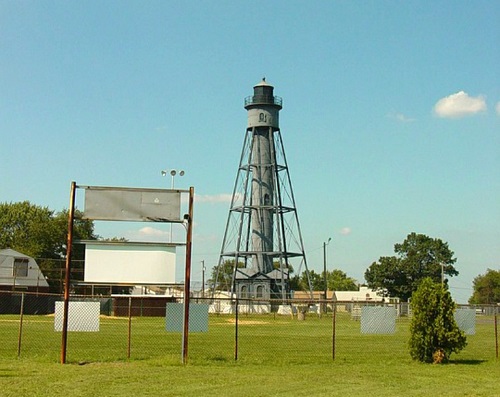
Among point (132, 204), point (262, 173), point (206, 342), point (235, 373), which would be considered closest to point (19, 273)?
point (262, 173)

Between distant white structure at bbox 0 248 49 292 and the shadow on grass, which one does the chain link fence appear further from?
distant white structure at bbox 0 248 49 292

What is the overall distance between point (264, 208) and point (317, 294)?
91.8ft

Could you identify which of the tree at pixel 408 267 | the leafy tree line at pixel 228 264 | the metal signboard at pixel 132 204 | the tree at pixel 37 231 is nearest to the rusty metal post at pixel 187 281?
the metal signboard at pixel 132 204

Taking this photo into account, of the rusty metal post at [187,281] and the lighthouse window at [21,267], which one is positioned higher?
the lighthouse window at [21,267]

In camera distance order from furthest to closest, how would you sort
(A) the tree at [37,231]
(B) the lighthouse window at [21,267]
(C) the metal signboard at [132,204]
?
1. (A) the tree at [37,231]
2. (B) the lighthouse window at [21,267]
3. (C) the metal signboard at [132,204]

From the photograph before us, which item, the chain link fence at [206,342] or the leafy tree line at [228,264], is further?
the leafy tree line at [228,264]

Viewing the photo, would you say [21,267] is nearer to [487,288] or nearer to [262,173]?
[262,173]

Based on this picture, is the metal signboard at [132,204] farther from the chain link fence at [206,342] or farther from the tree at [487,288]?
the tree at [487,288]

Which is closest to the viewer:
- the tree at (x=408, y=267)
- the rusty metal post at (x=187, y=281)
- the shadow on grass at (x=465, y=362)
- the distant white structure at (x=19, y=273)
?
the rusty metal post at (x=187, y=281)

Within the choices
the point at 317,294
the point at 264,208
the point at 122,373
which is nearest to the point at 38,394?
the point at 122,373

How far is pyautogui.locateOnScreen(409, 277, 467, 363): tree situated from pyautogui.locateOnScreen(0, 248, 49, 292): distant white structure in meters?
56.0

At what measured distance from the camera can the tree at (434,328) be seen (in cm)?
2153

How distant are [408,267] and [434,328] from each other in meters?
95.9

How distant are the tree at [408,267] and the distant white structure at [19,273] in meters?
55.6
